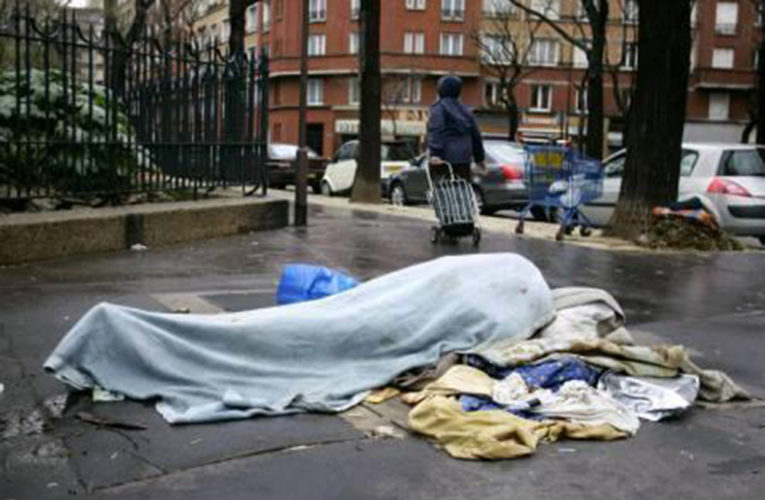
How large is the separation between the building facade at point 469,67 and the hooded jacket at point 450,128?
164ft

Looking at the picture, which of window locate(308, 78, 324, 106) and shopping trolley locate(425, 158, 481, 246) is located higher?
window locate(308, 78, 324, 106)

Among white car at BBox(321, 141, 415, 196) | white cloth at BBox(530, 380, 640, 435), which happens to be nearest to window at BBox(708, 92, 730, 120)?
white car at BBox(321, 141, 415, 196)

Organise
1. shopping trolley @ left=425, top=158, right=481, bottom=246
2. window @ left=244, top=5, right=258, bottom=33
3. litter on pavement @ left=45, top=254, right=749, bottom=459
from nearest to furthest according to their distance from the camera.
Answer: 1. litter on pavement @ left=45, top=254, right=749, bottom=459
2. shopping trolley @ left=425, top=158, right=481, bottom=246
3. window @ left=244, top=5, right=258, bottom=33

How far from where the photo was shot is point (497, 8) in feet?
197

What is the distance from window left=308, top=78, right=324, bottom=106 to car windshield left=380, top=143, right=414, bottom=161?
4070 centimetres

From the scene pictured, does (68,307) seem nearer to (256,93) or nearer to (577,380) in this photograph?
(577,380)

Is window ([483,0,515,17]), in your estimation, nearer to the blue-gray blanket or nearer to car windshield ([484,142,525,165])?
car windshield ([484,142,525,165])

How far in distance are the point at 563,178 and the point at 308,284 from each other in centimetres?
Answer: 723

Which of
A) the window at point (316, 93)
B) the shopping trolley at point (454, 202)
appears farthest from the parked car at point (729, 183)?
the window at point (316, 93)

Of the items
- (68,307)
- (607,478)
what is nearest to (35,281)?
(68,307)

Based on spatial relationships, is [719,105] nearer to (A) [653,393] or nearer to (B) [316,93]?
(B) [316,93]

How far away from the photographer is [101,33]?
952 cm

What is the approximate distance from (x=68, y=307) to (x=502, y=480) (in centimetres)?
384

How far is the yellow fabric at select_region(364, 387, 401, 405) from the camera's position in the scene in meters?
4.77
